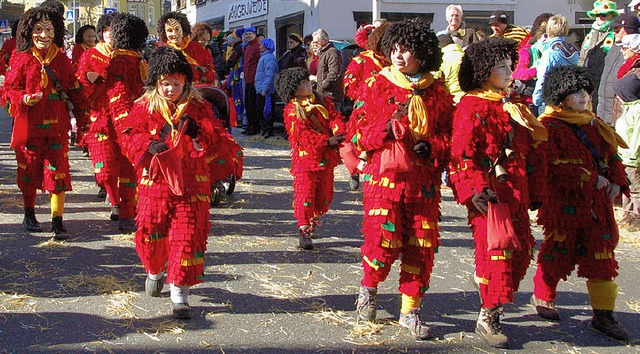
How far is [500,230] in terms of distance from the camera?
469 cm

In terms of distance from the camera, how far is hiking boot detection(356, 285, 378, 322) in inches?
206

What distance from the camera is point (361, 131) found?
5.22 m

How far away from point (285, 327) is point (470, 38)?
20.4 feet

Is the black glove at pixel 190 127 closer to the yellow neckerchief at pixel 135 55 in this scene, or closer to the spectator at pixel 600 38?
the yellow neckerchief at pixel 135 55

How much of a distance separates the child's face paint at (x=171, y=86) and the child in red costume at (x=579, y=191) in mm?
2456

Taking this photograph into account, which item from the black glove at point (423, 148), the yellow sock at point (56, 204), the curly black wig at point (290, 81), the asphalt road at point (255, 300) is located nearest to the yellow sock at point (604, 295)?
the asphalt road at point (255, 300)

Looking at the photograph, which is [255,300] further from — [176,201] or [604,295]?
[604,295]

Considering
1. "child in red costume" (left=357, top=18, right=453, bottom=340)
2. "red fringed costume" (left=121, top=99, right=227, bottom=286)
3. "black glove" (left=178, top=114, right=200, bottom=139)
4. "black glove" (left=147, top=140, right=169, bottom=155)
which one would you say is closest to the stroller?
"red fringed costume" (left=121, top=99, right=227, bottom=286)

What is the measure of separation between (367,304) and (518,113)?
158cm

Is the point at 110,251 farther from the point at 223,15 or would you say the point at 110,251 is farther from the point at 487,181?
the point at 223,15

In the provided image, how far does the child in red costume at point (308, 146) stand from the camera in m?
7.23

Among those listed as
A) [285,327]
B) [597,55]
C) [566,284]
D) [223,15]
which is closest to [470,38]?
[597,55]

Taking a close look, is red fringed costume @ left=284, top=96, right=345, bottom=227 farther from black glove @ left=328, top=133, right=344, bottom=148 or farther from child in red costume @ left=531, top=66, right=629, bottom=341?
child in red costume @ left=531, top=66, right=629, bottom=341

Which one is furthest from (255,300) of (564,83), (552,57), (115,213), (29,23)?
(552,57)
